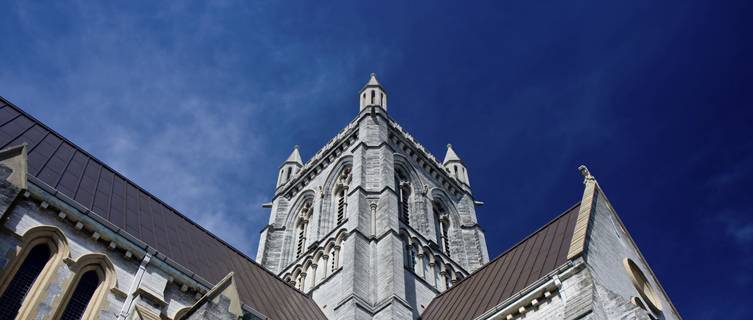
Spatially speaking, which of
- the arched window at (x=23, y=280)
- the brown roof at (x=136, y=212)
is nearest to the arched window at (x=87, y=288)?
the arched window at (x=23, y=280)

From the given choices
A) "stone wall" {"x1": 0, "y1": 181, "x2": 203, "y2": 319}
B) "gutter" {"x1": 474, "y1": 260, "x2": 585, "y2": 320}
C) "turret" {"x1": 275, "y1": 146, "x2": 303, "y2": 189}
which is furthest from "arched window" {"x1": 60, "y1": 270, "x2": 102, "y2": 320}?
"turret" {"x1": 275, "y1": 146, "x2": 303, "y2": 189}

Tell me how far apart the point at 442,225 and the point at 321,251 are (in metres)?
7.67

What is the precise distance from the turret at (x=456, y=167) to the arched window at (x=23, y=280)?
25.1 metres

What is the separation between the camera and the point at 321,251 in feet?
86.5

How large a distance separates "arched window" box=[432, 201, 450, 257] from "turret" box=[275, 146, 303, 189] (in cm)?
Result: 924

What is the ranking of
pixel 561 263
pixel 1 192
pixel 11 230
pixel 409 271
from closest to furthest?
pixel 1 192 < pixel 11 230 < pixel 561 263 < pixel 409 271

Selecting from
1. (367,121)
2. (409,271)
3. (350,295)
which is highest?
(367,121)

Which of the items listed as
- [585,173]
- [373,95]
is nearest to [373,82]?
[373,95]

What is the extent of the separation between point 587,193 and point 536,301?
4737 mm

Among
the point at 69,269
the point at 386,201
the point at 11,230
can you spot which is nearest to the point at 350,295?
the point at 386,201

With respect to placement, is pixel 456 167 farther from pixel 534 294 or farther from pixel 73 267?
pixel 73 267

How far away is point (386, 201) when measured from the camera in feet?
83.6

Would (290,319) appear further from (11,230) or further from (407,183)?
(407,183)

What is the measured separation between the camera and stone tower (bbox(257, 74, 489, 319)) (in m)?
22.3
